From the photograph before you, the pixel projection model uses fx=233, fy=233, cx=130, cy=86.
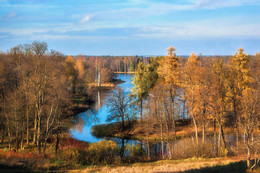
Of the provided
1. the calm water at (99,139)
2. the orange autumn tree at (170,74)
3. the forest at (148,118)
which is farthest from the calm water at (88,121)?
the orange autumn tree at (170,74)

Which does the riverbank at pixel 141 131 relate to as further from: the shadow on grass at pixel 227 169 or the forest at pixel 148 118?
the shadow on grass at pixel 227 169

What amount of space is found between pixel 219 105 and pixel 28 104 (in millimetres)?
20973

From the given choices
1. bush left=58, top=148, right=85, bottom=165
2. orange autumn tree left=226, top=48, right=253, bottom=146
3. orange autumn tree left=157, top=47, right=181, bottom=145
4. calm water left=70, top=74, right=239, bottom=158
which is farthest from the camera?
orange autumn tree left=157, top=47, right=181, bottom=145

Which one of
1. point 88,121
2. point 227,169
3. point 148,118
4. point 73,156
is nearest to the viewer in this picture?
point 227,169

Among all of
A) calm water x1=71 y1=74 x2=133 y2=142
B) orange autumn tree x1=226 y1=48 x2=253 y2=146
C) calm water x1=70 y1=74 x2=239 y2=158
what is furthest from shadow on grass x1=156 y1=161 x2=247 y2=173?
calm water x1=71 y1=74 x2=133 y2=142

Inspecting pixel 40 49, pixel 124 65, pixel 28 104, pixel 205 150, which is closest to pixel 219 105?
pixel 205 150

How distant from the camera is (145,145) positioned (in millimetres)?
31719

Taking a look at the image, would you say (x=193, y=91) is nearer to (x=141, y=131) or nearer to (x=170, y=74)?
(x=170, y=74)

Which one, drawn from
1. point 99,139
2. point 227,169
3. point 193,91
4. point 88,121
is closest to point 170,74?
point 193,91

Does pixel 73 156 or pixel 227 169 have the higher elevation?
pixel 227 169

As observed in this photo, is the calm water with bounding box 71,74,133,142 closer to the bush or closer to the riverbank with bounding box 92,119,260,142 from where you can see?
the riverbank with bounding box 92,119,260,142

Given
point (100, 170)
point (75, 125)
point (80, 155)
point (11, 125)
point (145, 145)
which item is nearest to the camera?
point (100, 170)

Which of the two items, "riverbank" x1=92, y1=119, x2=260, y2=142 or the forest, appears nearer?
the forest

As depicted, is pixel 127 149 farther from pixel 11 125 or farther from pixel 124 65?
pixel 124 65
